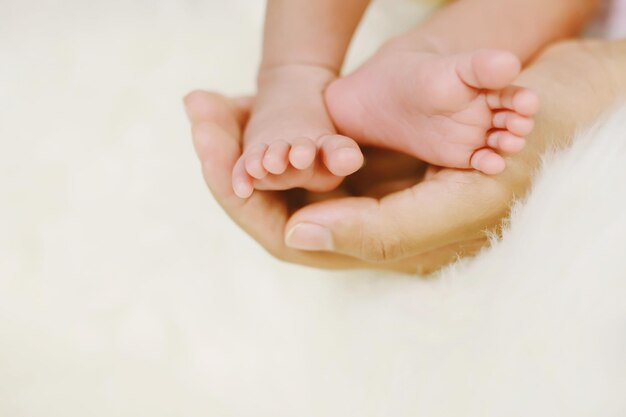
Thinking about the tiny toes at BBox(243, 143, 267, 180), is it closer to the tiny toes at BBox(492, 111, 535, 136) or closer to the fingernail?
the fingernail

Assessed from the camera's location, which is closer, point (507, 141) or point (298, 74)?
point (507, 141)

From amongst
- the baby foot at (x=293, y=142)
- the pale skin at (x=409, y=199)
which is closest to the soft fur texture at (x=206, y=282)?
the pale skin at (x=409, y=199)

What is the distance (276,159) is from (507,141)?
0.58ft

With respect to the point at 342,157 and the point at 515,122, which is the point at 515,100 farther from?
Answer: the point at 342,157

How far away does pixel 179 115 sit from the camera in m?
0.88

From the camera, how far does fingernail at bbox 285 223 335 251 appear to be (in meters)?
0.60

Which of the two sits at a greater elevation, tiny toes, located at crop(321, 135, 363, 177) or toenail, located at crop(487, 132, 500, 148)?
toenail, located at crop(487, 132, 500, 148)

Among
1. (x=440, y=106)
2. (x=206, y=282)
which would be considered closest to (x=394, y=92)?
(x=440, y=106)

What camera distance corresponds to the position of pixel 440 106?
1.77ft

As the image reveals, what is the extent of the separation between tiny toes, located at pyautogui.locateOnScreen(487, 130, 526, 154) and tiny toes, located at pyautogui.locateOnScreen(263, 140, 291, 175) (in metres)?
0.16

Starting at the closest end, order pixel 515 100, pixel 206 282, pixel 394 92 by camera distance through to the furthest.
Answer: pixel 515 100 < pixel 394 92 < pixel 206 282

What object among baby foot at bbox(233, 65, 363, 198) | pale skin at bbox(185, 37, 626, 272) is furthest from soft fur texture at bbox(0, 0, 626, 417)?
baby foot at bbox(233, 65, 363, 198)

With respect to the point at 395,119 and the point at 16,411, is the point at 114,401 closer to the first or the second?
the point at 16,411

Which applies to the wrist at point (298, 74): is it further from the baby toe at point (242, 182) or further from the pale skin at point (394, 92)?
the baby toe at point (242, 182)
